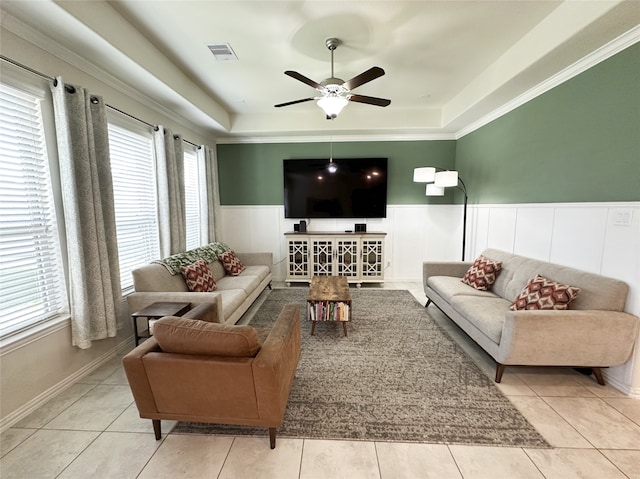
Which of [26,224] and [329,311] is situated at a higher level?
[26,224]

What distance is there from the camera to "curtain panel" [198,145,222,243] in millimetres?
4451

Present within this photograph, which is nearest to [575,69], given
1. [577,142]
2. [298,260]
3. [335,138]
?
[577,142]

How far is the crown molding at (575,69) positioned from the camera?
6.54 ft

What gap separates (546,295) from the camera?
222 cm

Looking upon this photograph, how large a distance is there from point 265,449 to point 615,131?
3.40 m

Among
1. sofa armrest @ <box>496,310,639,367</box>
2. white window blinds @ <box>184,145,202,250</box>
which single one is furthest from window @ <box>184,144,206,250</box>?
sofa armrest @ <box>496,310,639,367</box>

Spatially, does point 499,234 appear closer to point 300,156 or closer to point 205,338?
point 300,156

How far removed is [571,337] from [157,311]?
3.26m

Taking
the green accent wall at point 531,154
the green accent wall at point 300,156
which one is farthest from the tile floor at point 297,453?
the green accent wall at point 300,156

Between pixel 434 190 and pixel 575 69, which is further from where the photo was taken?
pixel 434 190

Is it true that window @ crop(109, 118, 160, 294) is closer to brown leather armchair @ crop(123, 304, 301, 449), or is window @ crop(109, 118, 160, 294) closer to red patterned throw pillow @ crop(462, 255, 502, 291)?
brown leather armchair @ crop(123, 304, 301, 449)

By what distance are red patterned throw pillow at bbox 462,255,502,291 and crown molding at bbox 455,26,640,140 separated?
6.16 ft

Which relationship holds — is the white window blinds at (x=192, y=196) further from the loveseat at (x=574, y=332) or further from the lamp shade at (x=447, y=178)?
the loveseat at (x=574, y=332)

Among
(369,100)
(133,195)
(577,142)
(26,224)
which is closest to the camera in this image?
(26,224)
